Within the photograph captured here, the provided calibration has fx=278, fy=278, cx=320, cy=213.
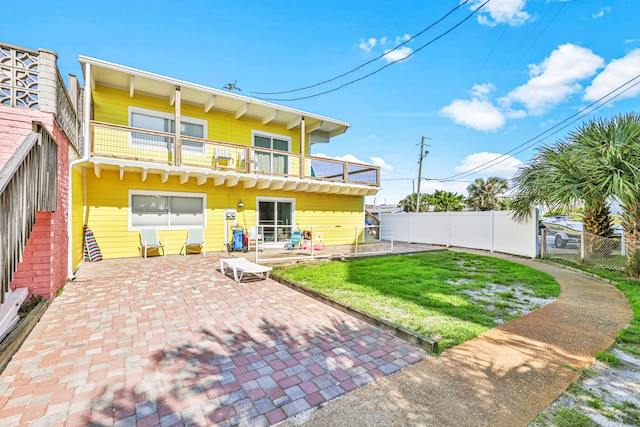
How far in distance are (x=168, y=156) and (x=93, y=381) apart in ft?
29.4

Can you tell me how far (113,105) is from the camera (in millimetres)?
9562

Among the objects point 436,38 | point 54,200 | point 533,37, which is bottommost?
point 54,200

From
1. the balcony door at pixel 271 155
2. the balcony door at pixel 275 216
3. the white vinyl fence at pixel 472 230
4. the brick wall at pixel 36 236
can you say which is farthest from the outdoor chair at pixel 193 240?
the white vinyl fence at pixel 472 230

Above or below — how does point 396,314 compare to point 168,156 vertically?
below

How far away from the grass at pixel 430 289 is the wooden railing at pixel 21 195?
13.8 ft

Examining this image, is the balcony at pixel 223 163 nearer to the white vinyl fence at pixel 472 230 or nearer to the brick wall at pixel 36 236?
the white vinyl fence at pixel 472 230

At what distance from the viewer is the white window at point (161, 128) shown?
9711 millimetres

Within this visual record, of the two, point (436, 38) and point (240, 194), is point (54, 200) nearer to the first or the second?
point (240, 194)

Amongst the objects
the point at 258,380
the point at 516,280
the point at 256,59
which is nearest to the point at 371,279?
the point at 516,280

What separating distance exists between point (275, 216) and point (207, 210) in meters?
2.97

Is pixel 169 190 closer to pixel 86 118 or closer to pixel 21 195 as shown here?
pixel 86 118

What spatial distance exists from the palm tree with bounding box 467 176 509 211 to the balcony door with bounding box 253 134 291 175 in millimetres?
18605

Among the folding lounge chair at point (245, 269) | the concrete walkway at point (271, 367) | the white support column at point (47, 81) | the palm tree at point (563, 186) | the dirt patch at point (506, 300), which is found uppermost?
the white support column at point (47, 81)

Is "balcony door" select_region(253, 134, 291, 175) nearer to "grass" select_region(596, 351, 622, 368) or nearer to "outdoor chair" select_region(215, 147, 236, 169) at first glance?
"outdoor chair" select_region(215, 147, 236, 169)
